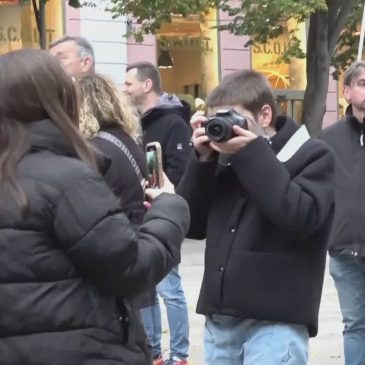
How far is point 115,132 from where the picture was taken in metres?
4.86

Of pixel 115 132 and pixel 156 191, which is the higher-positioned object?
A: pixel 156 191

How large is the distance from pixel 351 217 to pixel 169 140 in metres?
1.63

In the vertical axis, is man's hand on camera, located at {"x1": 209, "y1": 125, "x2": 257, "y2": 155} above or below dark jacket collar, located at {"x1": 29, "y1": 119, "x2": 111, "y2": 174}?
below

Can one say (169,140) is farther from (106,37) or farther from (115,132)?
(106,37)

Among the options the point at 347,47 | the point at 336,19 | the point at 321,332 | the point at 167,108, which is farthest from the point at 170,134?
the point at 347,47

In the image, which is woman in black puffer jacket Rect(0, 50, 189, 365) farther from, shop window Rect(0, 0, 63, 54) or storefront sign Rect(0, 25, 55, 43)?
storefront sign Rect(0, 25, 55, 43)

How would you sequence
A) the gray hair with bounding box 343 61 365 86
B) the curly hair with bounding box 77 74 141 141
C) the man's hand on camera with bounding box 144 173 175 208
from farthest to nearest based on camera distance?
the gray hair with bounding box 343 61 365 86 < the curly hair with bounding box 77 74 141 141 < the man's hand on camera with bounding box 144 173 175 208

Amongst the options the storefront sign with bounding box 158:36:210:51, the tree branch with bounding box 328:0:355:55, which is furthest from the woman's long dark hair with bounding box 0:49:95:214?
the storefront sign with bounding box 158:36:210:51

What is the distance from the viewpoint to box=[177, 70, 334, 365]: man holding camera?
3607 millimetres

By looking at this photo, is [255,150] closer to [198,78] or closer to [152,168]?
[152,168]

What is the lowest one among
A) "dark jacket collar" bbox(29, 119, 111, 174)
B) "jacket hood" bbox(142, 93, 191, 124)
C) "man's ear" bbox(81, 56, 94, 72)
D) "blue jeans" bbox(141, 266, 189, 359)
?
"blue jeans" bbox(141, 266, 189, 359)

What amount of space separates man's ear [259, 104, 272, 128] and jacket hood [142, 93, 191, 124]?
9.26ft

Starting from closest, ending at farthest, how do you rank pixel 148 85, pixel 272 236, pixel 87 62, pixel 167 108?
pixel 272 236 → pixel 87 62 → pixel 167 108 → pixel 148 85

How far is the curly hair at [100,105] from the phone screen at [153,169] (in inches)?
56.1
